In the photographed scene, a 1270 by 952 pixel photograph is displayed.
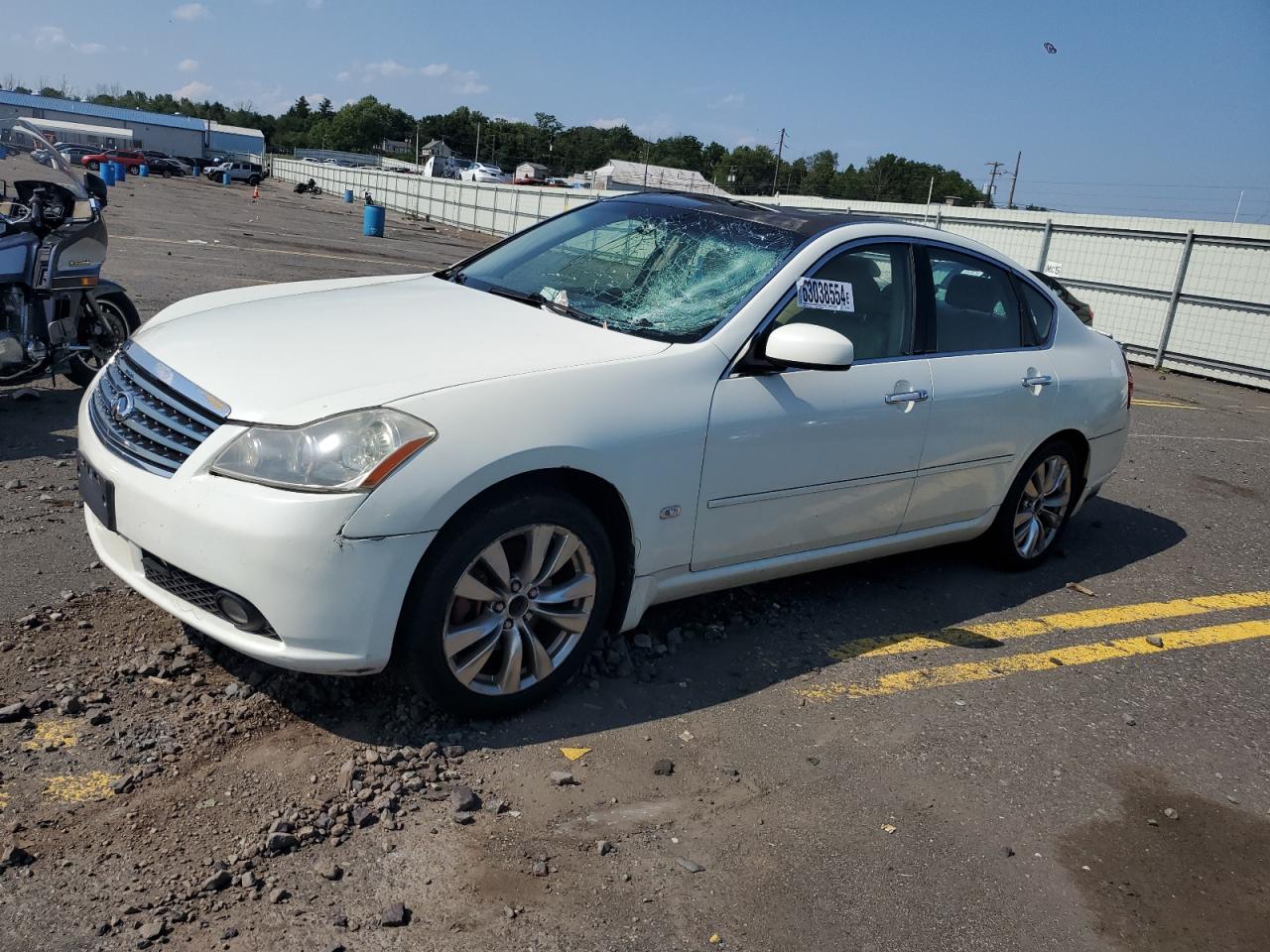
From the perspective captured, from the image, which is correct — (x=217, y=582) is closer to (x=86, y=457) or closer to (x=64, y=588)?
(x=86, y=457)

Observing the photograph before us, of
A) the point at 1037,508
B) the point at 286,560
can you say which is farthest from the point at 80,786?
the point at 1037,508

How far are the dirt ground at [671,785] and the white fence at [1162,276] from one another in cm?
1194

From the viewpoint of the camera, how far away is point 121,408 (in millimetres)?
3432

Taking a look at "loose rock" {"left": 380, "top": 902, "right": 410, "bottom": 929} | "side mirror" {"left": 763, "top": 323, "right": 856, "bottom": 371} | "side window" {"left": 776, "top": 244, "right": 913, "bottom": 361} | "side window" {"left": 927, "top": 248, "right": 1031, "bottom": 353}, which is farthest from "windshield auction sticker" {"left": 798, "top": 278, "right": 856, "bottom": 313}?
"loose rock" {"left": 380, "top": 902, "right": 410, "bottom": 929}

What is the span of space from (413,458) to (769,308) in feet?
5.25

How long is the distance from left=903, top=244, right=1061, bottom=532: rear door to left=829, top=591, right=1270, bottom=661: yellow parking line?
1.68ft

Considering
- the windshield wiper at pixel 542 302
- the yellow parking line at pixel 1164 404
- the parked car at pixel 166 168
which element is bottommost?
the parked car at pixel 166 168

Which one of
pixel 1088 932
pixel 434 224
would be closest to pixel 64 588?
pixel 1088 932

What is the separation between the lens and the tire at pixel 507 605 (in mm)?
3131

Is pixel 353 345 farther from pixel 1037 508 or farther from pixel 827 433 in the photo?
pixel 1037 508

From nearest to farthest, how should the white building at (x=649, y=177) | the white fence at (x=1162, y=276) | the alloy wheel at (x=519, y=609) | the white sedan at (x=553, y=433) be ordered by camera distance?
the white sedan at (x=553, y=433)
the alloy wheel at (x=519, y=609)
the white fence at (x=1162, y=276)
the white building at (x=649, y=177)

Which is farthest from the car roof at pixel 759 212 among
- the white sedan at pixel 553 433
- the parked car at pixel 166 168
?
the parked car at pixel 166 168

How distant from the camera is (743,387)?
12.4ft

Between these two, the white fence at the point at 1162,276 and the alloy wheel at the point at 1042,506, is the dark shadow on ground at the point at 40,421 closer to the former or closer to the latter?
the alloy wheel at the point at 1042,506
